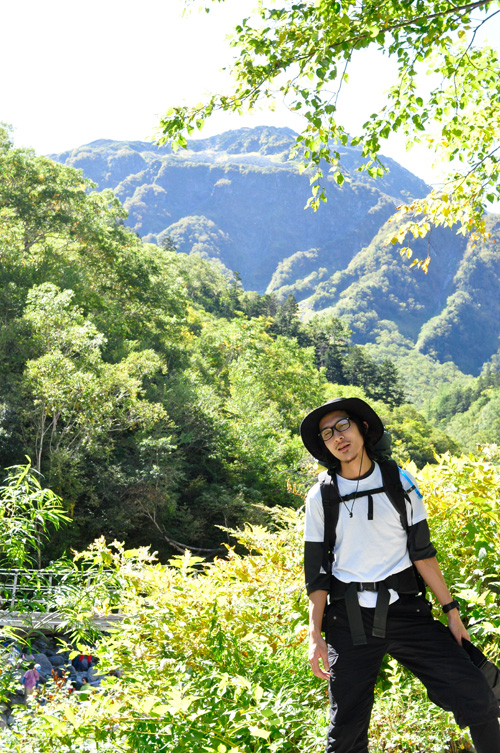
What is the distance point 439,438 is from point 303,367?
2901cm

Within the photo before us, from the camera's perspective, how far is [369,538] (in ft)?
7.03

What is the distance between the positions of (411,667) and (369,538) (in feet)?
1.57

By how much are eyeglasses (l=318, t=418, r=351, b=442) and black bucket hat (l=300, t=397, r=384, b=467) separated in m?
0.07

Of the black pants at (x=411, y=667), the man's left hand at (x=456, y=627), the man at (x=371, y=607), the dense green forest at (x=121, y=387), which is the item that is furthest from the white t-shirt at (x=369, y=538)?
the dense green forest at (x=121, y=387)

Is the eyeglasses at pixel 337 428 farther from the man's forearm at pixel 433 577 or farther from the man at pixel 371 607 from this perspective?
the man's forearm at pixel 433 577

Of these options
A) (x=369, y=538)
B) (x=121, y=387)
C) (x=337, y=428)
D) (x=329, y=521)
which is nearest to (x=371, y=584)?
(x=369, y=538)

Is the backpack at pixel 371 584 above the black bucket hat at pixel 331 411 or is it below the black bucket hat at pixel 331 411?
below

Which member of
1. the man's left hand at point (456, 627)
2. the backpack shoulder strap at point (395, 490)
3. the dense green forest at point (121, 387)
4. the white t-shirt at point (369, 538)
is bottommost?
the man's left hand at point (456, 627)

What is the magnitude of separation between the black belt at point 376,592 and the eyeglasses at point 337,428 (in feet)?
1.79

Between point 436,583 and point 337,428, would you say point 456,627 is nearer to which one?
point 436,583

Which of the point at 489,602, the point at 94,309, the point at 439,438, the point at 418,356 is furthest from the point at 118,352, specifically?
the point at 418,356

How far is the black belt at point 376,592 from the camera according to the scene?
2.05 metres

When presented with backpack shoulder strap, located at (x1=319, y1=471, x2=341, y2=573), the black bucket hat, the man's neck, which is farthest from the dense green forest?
backpack shoulder strap, located at (x1=319, y1=471, x2=341, y2=573)

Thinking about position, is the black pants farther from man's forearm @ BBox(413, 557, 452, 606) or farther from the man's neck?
the man's neck
